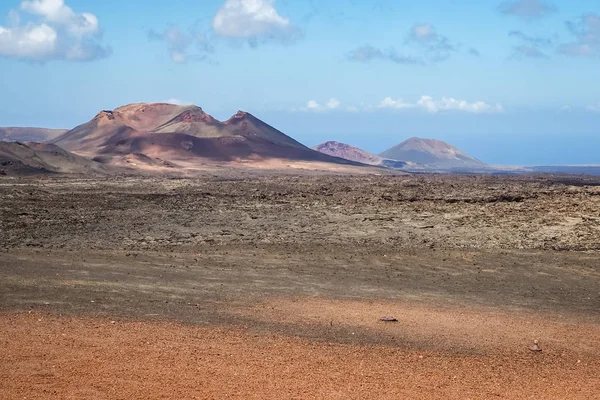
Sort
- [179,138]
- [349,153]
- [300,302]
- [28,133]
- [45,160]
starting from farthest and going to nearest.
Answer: [349,153] < [28,133] < [179,138] < [45,160] < [300,302]

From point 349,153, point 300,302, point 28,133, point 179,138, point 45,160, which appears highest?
point 28,133

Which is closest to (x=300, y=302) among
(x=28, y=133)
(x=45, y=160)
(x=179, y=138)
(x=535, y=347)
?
(x=535, y=347)

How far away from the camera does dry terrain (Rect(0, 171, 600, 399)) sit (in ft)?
28.1

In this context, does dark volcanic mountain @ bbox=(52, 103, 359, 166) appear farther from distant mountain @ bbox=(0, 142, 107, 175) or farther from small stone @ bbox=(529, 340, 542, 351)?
small stone @ bbox=(529, 340, 542, 351)

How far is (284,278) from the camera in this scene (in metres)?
15.9

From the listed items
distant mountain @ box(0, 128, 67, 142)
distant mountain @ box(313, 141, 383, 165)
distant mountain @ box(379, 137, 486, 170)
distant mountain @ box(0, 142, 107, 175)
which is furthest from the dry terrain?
distant mountain @ box(379, 137, 486, 170)

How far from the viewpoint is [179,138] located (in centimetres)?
10194

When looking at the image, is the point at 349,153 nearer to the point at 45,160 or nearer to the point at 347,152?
the point at 347,152

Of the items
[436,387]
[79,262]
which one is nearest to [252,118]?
[79,262]

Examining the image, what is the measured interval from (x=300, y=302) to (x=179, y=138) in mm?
90605

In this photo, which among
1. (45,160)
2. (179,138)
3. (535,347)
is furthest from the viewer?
(179,138)

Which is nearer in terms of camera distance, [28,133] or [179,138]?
[179,138]

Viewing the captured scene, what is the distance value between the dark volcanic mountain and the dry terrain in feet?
182

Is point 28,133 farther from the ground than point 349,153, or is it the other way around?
point 28,133
